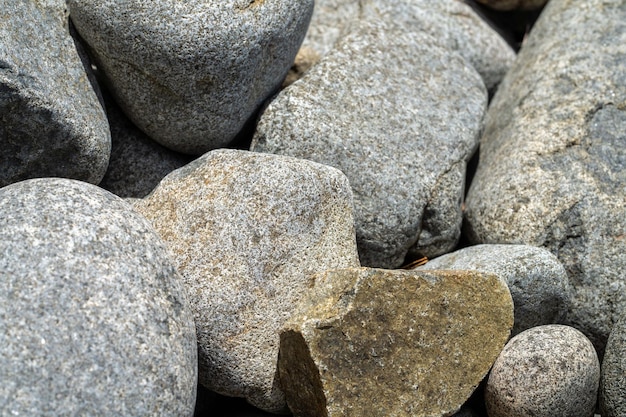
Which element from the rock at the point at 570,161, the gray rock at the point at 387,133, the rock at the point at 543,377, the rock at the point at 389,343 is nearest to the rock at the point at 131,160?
the gray rock at the point at 387,133

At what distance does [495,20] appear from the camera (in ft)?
15.3

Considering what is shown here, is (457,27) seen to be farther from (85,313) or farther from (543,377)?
(85,313)

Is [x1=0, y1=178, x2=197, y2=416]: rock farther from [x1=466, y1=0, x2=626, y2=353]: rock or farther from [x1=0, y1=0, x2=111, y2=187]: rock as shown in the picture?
[x1=466, y1=0, x2=626, y2=353]: rock

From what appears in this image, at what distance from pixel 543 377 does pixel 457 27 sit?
201 centimetres

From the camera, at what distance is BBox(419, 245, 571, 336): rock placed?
3.14m

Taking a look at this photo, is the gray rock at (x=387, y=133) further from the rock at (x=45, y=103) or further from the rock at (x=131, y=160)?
the rock at (x=45, y=103)

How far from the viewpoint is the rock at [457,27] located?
4051 millimetres

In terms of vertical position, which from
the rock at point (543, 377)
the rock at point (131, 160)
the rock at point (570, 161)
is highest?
the rock at point (570, 161)

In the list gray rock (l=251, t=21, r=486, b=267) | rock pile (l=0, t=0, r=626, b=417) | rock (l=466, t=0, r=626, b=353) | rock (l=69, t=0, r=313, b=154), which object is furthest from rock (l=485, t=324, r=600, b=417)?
rock (l=69, t=0, r=313, b=154)

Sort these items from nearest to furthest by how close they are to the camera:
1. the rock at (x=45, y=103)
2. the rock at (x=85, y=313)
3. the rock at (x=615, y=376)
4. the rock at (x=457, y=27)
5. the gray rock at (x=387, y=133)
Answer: the rock at (x=85, y=313)
the rock at (x=45, y=103)
the rock at (x=615, y=376)
the gray rock at (x=387, y=133)
the rock at (x=457, y=27)

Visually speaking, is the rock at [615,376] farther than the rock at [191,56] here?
Yes

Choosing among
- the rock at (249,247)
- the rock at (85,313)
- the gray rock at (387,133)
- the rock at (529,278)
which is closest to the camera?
the rock at (85,313)

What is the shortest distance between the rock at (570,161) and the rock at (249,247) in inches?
34.8

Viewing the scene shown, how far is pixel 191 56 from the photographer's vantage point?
9.55ft
